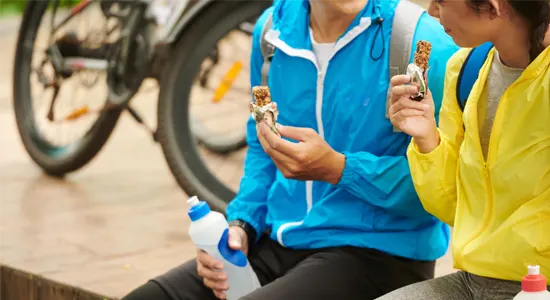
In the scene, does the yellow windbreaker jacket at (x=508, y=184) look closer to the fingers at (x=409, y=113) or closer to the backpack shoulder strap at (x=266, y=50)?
the fingers at (x=409, y=113)

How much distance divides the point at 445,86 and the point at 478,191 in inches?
10.8

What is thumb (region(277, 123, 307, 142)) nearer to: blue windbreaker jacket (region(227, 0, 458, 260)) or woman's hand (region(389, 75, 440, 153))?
blue windbreaker jacket (region(227, 0, 458, 260))

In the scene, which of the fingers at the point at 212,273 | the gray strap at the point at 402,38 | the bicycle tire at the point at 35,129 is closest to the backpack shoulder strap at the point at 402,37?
the gray strap at the point at 402,38

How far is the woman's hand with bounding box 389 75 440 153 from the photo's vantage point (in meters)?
2.32

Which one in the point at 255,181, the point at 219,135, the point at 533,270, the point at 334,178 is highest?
the point at 533,270

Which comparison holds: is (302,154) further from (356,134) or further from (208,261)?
(208,261)

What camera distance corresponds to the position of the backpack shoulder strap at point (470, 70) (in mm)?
2332

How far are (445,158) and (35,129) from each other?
3511mm

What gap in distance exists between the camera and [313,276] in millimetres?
2605

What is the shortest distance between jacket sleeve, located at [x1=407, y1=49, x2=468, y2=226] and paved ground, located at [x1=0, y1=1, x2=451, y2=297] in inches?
51.9

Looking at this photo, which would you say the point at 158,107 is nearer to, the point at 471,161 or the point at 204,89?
the point at 204,89

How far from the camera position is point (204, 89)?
5.04 m

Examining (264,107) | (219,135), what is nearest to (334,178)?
(264,107)

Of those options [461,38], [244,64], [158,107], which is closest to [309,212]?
[461,38]
